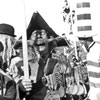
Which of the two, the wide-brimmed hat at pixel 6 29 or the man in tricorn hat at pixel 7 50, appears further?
the wide-brimmed hat at pixel 6 29

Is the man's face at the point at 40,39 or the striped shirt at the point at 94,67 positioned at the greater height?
the man's face at the point at 40,39

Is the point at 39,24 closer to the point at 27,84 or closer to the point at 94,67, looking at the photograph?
the point at 27,84

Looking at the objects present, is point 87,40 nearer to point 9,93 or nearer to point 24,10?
point 24,10

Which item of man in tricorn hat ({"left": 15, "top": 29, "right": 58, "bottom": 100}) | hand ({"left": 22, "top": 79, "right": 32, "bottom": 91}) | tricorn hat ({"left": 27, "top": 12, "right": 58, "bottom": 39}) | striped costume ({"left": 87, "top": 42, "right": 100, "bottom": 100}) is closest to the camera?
striped costume ({"left": 87, "top": 42, "right": 100, "bottom": 100})

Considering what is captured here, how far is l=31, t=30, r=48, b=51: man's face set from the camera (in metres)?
3.21

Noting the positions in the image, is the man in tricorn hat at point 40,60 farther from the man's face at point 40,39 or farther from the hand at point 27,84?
the hand at point 27,84

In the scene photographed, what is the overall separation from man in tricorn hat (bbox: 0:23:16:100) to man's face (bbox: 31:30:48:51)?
0.24 m

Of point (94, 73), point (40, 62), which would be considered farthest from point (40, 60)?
point (94, 73)

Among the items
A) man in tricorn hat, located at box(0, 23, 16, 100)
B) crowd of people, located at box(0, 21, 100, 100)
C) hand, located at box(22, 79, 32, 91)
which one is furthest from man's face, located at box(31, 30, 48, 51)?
hand, located at box(22, 79, 32, 91)

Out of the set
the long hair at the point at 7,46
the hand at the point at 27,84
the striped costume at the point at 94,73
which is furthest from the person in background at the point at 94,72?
the long hair at the point at 7,46

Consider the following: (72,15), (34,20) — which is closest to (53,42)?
(34,20)

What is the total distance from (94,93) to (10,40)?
1470 mm

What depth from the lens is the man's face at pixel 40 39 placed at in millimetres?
3213

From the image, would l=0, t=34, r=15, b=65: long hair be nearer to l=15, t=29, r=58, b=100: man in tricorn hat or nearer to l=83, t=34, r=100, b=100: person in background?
l=15, t=29, r=58, b=100: man in tricorn hat
